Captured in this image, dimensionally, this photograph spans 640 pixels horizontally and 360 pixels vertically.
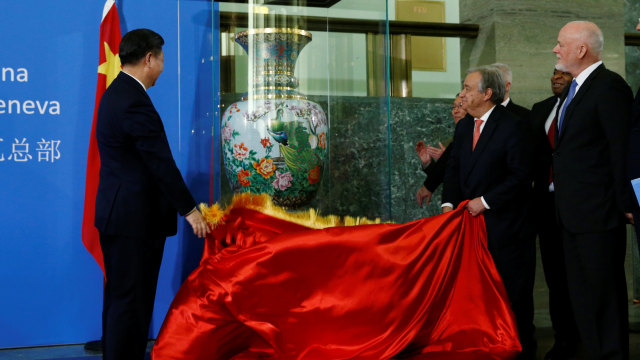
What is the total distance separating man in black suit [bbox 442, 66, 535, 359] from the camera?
10.7ft

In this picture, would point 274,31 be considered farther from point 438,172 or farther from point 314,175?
point 438,172

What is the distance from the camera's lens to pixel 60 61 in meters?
3.71

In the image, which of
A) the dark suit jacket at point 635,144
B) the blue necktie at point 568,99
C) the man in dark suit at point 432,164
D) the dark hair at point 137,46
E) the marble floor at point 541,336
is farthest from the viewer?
the man in dark suit at point 432,164

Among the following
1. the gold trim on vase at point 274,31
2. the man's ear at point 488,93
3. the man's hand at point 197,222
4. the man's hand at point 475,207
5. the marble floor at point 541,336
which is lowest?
the marble floor at point 541,336

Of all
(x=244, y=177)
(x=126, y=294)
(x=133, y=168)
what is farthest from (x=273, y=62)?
(x=126, y=294)

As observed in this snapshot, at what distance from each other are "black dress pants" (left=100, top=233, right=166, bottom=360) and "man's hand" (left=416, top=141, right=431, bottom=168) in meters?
1.70

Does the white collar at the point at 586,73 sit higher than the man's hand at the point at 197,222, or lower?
higher

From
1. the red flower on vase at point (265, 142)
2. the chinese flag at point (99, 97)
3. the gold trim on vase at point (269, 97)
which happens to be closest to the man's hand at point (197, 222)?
the red flower on vase at point (265, 142)

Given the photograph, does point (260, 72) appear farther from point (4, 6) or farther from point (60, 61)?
point (4, 6)

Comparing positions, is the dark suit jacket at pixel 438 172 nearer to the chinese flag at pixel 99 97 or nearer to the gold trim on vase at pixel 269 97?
the gold trim on vase at pixel 269 97

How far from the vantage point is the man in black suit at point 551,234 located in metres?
3.64

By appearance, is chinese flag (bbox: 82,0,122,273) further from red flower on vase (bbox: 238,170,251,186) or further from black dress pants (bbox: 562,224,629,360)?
black dress pants (bbox: 562,224,629,360)

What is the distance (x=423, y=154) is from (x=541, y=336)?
1.15 m

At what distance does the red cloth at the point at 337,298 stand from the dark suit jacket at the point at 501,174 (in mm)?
224
